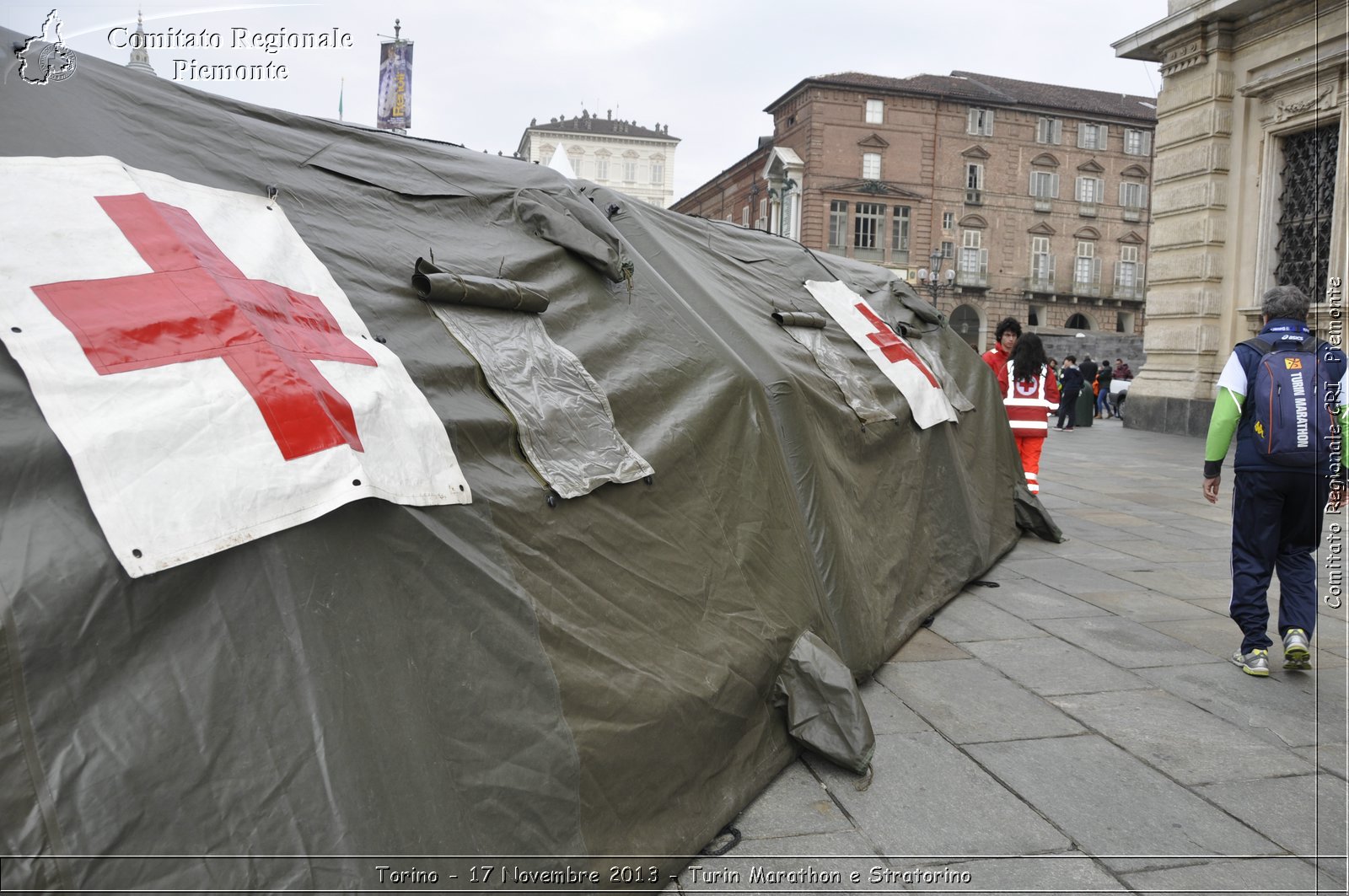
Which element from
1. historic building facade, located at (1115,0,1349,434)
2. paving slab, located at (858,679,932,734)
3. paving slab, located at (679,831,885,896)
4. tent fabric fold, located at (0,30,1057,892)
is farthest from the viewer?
historic building facade, located at (1115,0,1349,434)

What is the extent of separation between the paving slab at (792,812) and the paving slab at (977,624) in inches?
74.2

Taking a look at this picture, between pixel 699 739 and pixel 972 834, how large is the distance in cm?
88

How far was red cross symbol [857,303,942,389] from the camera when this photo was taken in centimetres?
586

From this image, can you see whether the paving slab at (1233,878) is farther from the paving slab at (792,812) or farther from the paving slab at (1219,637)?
the paving slab at (1219,637)

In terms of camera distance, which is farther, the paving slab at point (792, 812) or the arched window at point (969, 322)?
the arched window at point (969, 322)

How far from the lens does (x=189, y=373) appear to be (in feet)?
7.29

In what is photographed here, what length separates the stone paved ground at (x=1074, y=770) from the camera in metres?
2.68

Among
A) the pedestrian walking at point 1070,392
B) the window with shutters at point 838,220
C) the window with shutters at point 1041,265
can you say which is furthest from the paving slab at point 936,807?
the window with shutters at point 1041,265

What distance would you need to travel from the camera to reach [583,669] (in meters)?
2.61

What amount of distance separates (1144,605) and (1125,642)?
2.85 feet

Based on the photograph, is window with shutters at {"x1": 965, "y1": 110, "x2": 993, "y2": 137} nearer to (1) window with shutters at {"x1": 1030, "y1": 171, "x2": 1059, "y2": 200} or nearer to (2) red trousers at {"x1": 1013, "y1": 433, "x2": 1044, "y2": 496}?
(1) window with shutters at {"x1": 1030, "y1": 171, "x2": 1059, "y2": 200}

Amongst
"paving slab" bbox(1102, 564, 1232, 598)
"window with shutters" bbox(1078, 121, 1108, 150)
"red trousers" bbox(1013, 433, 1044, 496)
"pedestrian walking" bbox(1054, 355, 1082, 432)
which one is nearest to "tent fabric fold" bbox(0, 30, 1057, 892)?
"paving slab" bbox(1102, 564, 1232, 598)

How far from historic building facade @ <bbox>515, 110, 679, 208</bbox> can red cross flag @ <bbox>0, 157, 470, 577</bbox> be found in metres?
70.0

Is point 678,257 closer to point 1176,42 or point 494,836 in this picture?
point 494,836
